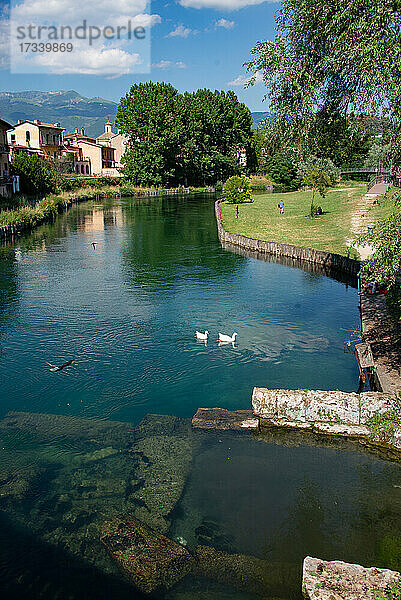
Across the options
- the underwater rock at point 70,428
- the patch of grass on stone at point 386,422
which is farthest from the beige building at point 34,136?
the patch of grass on stone at point 386,422

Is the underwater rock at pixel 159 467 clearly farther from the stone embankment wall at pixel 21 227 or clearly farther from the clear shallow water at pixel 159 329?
the stone embankment wall at pixel 21 227

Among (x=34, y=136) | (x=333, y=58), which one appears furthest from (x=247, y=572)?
(x=34, y=136)

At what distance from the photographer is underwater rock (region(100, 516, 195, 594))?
8.28m

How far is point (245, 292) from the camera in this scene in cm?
2528

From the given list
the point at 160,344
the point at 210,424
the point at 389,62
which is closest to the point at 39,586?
the point at 210,424

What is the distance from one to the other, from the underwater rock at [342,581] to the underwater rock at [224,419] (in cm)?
504

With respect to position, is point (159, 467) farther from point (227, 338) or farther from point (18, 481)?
point (227, 338)

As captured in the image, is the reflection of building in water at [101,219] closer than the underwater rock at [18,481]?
No

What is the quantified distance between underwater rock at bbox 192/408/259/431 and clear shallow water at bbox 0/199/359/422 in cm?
90

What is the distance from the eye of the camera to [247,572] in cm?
843

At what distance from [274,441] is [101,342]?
28.2 feet

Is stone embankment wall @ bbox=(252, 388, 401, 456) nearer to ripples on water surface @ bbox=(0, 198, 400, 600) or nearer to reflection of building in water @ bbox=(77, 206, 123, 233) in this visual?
ripples on water surface @ bbox=(0, 198, 400, 600)

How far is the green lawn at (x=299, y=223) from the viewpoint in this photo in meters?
36.8

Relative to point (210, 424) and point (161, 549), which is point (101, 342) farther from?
point (161, 549)
